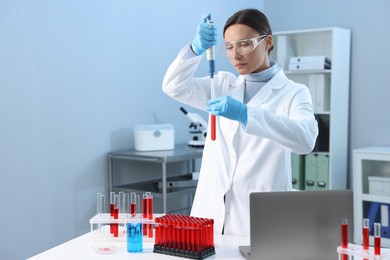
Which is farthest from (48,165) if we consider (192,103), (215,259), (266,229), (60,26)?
(266,229)

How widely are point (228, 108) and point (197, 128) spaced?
2.02 metres

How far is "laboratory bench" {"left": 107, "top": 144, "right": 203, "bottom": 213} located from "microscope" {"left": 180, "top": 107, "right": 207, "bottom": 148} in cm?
6

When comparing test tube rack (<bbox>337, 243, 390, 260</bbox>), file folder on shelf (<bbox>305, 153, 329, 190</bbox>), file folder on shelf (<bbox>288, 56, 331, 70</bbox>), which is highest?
file folder on shelf (<bbox>288, 56, 331, 70</bbox>)

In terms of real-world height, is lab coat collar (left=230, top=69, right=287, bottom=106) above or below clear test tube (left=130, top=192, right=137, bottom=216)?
above

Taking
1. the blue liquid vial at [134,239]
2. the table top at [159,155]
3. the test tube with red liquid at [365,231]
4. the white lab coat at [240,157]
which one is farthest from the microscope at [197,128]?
the test tube with red liquid at [365,231]

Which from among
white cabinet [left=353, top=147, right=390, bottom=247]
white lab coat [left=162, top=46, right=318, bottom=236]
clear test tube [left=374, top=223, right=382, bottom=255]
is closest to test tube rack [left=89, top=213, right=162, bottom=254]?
white lab coat [left=162, top=46, right=318, bottom=236]

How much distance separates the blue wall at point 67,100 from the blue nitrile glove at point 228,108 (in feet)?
5.07

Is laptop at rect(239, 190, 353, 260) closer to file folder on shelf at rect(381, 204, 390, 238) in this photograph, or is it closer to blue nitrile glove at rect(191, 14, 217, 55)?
blue nitrile glove at rect(191, 14, 217, 55)

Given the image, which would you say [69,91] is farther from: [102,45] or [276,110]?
[276,110]

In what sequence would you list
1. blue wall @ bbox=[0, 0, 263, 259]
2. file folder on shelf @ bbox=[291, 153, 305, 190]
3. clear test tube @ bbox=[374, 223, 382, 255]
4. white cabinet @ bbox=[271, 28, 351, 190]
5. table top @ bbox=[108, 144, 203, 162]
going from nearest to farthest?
clear test tube @ bbox=[374, 223, 382, 255]
blue wall @ bbox=[0, 0, 263, 259]
table top @ bbox=[108, 144, 203, 162]
white cabinet @ bbox=[271, 28, 351, 190]
file folder on shelf @ bbox=[291, 153, 305, 190]

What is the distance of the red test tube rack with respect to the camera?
59.9 inches

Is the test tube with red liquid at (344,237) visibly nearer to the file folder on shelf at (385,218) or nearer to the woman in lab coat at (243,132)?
the woman in lab coat at (243,132)

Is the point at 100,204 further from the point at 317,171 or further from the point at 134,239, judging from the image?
the point at 317,171

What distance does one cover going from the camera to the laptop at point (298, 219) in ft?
4.45
